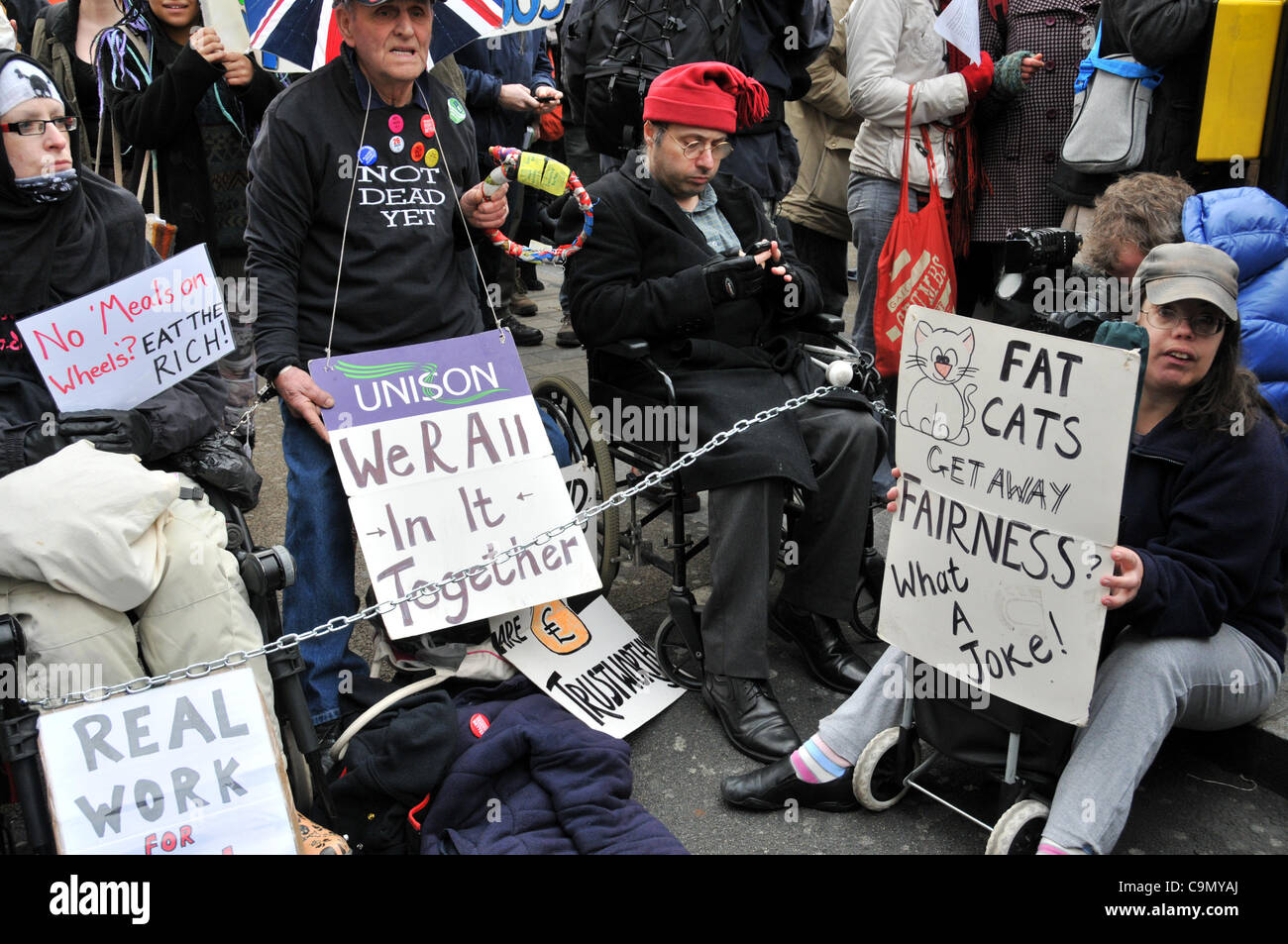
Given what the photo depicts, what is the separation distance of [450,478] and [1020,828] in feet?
5.47

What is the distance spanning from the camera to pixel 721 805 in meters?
2.95

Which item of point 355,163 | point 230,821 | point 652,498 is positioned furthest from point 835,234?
point 230,821

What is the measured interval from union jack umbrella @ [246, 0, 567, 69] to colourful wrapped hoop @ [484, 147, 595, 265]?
39cm

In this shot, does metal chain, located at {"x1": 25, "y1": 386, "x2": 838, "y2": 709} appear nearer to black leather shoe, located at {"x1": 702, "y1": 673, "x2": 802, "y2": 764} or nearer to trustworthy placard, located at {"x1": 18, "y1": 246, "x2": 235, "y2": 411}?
black leather shoe, located at {"x1": 702, "y1": 673, "x2": 802, "y2": 764}

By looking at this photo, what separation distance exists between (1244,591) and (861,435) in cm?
122

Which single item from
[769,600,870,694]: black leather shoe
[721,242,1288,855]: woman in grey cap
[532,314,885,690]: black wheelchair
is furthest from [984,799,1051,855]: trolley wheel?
[532,314,885,690]: black wheelchair

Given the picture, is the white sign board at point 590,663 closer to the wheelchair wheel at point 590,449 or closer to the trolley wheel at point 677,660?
the trolley wheel at point 677,660

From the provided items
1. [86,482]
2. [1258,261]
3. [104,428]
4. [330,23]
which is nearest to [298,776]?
[86,482]

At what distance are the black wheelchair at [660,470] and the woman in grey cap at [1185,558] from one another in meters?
1.02

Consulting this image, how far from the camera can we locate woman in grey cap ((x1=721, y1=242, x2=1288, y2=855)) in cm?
239

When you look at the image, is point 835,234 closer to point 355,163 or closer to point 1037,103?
point 1037,103

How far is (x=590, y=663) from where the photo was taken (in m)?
3.28

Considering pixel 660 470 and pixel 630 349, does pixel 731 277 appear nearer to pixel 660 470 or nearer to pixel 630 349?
pixel 630 349

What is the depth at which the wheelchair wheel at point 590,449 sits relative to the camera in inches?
143
